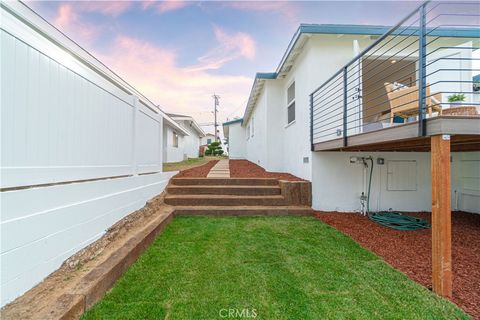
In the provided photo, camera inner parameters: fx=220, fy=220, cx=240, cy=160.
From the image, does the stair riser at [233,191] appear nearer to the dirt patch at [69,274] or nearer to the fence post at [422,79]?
the dirt patch at [69,274]

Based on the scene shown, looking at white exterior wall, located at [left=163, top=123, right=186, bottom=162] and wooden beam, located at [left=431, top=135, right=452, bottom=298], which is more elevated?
white exterior wall, located at [left=163, top=123, right=186, bottom=162]

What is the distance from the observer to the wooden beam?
2.14 m

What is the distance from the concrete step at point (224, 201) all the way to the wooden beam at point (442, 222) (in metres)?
3.02

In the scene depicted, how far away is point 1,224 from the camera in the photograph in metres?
1.56

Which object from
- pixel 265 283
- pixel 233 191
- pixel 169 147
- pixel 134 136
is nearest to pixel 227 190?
pixel 233 191

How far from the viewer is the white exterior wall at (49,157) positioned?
5.54 ft

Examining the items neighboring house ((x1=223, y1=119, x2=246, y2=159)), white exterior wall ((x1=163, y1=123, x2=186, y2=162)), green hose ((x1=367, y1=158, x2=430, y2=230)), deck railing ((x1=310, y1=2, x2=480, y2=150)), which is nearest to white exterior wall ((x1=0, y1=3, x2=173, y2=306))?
deck railing ((x1=310, y1=2, x2=480, y2=150))

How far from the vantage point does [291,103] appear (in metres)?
7.30

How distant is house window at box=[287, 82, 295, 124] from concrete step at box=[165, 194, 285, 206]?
10.7ft

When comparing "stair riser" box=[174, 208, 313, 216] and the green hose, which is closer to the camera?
the green hose

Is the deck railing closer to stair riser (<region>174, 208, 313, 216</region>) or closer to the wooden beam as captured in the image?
the wooden beam

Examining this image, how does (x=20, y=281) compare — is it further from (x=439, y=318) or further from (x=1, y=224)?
(x=439, y=318)

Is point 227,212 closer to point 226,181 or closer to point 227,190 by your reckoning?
point 227,190

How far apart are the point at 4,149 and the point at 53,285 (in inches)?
47.1
